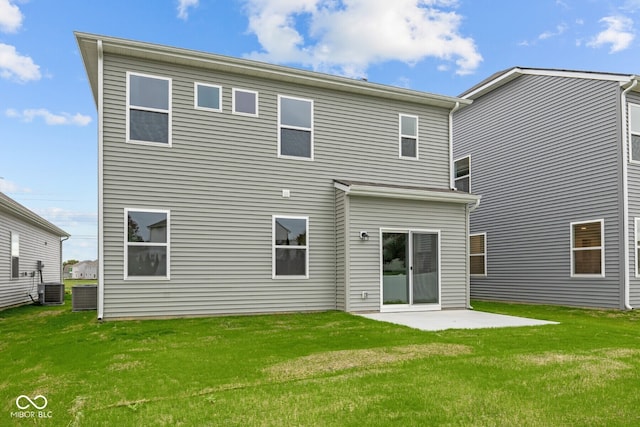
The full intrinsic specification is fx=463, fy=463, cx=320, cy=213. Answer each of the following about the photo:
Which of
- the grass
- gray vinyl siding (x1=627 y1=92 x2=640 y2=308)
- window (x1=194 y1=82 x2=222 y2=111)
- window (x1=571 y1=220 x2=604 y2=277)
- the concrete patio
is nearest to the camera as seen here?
the grass

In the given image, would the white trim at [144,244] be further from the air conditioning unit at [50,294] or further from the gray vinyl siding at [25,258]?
the air conditioning unit at [50,294]

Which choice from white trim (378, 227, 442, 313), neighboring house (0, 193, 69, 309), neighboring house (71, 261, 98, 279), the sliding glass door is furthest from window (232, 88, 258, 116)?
neighboring house (71, 261, 98, 279)

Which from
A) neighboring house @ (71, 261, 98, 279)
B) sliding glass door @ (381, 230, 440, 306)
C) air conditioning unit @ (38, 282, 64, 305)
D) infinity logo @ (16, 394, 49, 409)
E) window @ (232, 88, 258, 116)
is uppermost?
window @ (232, 88, 258, 116)

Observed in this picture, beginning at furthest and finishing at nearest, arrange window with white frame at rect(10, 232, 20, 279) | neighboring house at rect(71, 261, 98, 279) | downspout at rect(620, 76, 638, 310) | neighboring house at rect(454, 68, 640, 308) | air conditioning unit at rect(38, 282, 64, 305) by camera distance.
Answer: neighboring house at rect(71, 261, 98, 279)
air conditioning unit at rect(38, 282, 64, 305)
window with white frame at rect(10, 232, 20, 279)
neighboring house at rect(454, 68, 640, 308)
downspout at rect(620, 76, 638, 310)

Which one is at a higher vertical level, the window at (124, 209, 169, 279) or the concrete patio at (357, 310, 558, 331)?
the window at (124, 209, 169, 279)

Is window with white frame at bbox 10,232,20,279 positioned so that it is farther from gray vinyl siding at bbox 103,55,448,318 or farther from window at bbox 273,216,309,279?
window at bbox 273,216,309,279

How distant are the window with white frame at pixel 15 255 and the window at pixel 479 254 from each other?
47.9 ft

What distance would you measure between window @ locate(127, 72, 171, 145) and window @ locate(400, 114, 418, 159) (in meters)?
5.65

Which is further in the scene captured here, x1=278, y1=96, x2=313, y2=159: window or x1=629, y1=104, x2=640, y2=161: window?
x1=629, y1=104, x2=640, y2=161: window

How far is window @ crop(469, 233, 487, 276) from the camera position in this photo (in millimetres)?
15211

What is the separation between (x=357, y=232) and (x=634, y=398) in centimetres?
657

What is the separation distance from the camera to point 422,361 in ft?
17.7

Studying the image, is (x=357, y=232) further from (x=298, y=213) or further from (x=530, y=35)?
(x=530, y=35)

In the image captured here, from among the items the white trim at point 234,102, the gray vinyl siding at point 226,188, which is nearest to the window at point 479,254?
the gray vinyl siding at point 226,188
